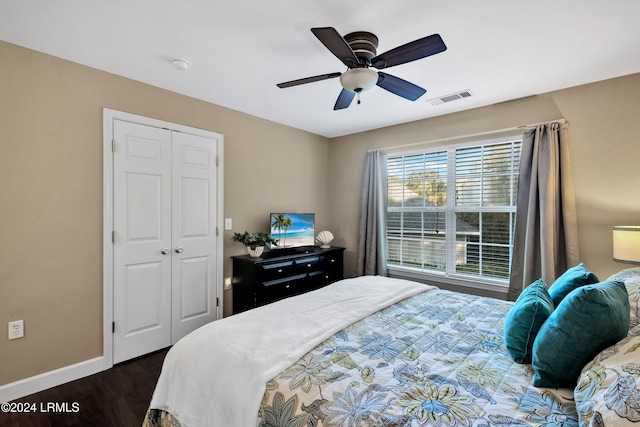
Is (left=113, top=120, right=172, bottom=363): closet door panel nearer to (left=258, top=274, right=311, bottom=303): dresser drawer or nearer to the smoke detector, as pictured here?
the smoke detector

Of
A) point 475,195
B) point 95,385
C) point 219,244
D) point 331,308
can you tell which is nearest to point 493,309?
point 331,308

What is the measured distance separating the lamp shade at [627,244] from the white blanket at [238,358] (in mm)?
1848

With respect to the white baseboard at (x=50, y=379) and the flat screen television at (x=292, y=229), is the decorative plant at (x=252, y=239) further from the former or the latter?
the white baseboard at (x=50, y=379)

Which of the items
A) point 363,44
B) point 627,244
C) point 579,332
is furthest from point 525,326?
point 363,44

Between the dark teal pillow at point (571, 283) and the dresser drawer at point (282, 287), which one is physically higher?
the dark teal pillow at point (571, 283)

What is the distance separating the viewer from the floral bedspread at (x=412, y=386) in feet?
3.19

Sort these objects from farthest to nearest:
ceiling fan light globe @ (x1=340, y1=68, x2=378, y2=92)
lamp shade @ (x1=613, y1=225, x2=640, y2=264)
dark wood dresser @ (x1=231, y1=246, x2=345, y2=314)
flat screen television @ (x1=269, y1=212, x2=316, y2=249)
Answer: flat screen television @ (x1=269, y1=212, x2=316, y2=249), dark wood dresser @ (x1=231, y1=246, x2=345, y2=314), lamp shade @ (x1=613, y1=225, x2=640, y2=264), ceiling fan light globe @ (x1=340, y1=68, x2=378, y2=92)

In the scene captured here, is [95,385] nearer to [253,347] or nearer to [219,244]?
[219,244]

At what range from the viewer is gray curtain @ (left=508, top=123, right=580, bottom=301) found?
2738 mm

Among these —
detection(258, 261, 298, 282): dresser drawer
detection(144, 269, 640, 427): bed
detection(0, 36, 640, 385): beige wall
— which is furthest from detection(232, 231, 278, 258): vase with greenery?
detection(144, 269, 640, 427): bed

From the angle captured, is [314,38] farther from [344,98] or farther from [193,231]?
[193,231]

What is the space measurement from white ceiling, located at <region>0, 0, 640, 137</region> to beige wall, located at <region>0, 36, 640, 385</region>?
0.16 meters

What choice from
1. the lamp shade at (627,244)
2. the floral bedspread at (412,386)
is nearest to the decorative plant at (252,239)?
the floral bedspread at (412,386)

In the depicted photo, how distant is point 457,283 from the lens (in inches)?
139
